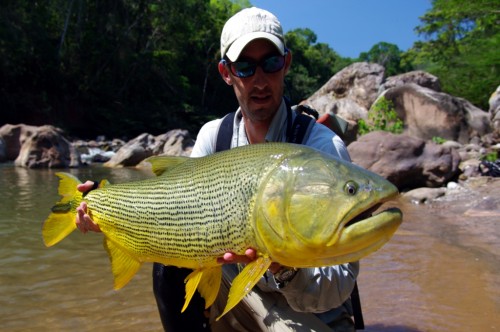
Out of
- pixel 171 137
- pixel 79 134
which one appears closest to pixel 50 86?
pixel 79 134

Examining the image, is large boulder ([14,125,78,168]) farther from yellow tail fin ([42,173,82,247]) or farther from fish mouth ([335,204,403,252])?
fish mouth ([335,204,403,252])

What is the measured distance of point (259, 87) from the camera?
302cm

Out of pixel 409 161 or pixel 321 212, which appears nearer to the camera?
pixel 321 212

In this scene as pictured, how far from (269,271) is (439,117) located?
15.9 m

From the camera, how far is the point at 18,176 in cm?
1375

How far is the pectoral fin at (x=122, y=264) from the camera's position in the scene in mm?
2682

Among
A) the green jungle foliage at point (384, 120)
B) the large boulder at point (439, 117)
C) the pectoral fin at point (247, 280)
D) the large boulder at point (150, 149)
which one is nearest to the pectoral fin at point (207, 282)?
the pectoral fin at point (247, 280)

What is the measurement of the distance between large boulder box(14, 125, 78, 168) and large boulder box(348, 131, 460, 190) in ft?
37.2

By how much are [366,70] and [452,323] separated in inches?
919

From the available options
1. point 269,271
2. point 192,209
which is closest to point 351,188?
point 192,209

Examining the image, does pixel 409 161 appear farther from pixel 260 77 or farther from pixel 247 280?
pixel 247 280

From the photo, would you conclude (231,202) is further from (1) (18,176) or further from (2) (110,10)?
(2) (110,10)

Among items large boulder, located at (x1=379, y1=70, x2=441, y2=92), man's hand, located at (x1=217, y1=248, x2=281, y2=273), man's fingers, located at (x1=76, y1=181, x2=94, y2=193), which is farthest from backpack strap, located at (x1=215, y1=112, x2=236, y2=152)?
large boulder, located at (x1=379, y1=70, x2=441, y2=92)

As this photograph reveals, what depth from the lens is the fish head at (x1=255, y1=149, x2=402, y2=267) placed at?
1.85m
